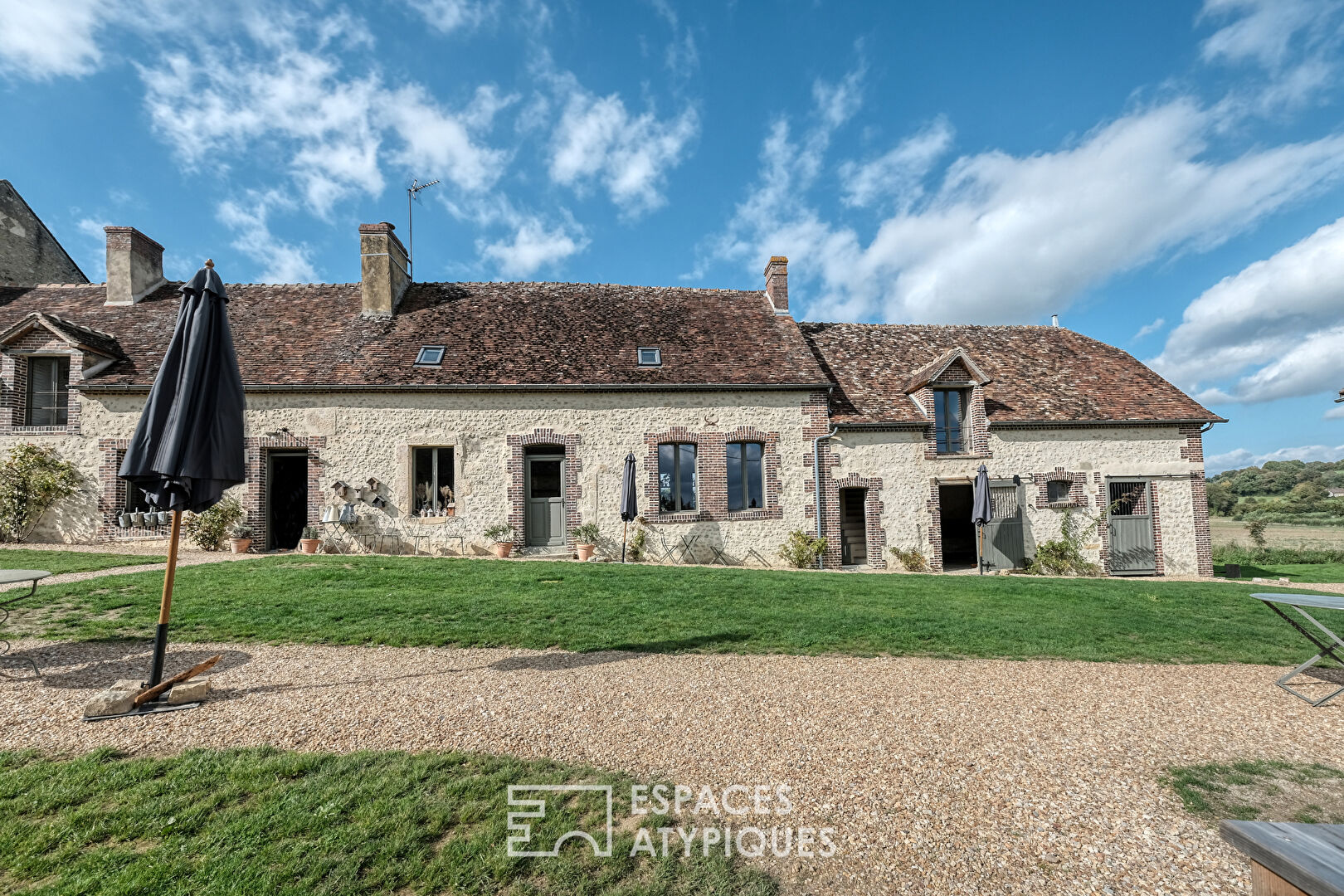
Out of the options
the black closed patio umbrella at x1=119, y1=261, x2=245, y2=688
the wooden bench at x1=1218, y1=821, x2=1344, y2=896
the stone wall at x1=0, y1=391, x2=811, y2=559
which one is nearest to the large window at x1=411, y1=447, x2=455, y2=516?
the stone wall at x1=0, y1=391, x2=811, y2=559

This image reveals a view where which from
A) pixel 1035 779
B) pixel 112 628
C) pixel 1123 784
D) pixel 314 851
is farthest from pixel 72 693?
pixel 1123 784

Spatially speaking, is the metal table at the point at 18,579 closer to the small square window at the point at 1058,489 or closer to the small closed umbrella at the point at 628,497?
the small closed umbrella at the point at 628,497

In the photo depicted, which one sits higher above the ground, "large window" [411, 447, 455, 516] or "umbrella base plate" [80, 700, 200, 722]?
"large window" [411, 447, 455, 516]

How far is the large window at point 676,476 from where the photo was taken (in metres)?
13.1

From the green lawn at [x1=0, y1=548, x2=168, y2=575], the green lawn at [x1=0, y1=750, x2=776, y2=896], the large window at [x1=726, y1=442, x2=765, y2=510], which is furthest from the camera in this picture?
the large window at [x1=726, y1=442, x2=765, y2=510]

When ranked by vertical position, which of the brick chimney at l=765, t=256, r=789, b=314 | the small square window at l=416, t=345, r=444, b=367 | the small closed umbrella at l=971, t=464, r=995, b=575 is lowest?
the small closed umbrella at l=971, t=464, r=995, b=575

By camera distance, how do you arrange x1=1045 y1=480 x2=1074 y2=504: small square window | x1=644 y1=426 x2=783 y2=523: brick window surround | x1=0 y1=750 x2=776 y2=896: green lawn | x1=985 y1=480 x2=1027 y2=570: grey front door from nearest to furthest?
x1=0 y1=750 x2=776 y2=896: green lawn
x1=644 y1=426 x2=783 y2=523: brick window surround
x1=985 y1=480 x2=1027 y2=570: grey front door
x1=1045 y1=480 x2=1074 y2=504: small square window

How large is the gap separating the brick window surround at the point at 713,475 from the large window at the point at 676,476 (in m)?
0.14

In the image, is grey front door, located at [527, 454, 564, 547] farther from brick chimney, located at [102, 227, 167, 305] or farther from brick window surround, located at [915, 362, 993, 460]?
brick chimney, located at [102, 227, 167, 305]

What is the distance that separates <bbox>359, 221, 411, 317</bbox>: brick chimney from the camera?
14.3 metres

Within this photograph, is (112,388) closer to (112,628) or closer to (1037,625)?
(112,628)

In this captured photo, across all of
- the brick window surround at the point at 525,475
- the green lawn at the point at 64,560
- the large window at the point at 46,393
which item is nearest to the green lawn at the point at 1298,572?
the brick window surround at the point at 525,475

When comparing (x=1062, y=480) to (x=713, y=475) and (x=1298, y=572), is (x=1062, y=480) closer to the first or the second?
(x=1298, y=572)

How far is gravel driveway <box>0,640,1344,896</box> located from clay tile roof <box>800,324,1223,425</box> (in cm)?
925
